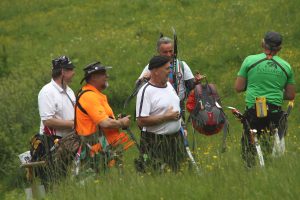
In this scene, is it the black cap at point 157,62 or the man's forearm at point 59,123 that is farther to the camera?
the man's forearm at point 59,123

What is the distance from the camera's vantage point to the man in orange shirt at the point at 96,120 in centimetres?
833

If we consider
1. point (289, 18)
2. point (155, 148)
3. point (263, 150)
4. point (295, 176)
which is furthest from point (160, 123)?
point (289, 18)

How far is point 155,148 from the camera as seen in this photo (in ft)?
28.5

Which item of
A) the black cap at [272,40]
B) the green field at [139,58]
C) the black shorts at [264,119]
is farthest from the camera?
the black shorts at [264,119]

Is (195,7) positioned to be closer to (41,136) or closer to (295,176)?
(41,136)

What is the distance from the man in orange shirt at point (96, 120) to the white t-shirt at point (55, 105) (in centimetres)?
85

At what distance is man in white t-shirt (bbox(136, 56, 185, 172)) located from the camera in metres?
8.67

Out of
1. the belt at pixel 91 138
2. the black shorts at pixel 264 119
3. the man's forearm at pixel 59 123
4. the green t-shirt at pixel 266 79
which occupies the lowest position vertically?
the black shorts at pixel 264 119

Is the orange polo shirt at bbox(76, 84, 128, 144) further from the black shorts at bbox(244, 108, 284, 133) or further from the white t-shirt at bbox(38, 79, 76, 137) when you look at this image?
the black shorts at bbox(244, 108, 284, 133)

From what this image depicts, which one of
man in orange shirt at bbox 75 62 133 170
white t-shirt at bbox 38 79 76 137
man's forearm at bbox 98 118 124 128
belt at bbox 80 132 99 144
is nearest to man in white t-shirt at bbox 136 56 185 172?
man in orange shirt at bbox 75 62 133 170

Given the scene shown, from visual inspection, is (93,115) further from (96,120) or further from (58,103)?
(58,103)

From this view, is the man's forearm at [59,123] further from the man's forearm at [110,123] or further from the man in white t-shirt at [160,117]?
the man's forearm at [110,123]

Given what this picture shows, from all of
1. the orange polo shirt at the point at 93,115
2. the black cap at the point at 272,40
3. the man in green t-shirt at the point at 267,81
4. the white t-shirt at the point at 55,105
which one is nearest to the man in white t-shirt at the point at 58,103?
the white t-shirt at the point at 55,105

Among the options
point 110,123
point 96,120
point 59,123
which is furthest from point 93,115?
point 59,123
